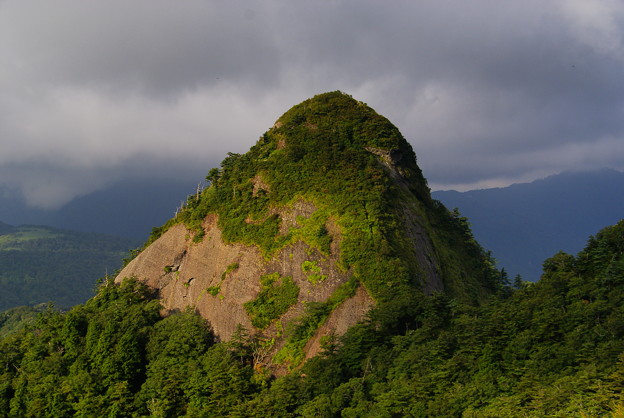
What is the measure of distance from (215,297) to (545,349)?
3684 centimetres

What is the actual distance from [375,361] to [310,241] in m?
17.3

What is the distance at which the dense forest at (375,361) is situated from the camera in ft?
115

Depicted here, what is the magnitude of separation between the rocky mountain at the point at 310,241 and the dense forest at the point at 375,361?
10.5 ft

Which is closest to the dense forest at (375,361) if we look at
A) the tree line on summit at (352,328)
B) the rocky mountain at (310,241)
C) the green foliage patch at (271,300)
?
the tree line on summit at (352,328)

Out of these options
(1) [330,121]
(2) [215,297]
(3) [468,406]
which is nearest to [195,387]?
(2) [215,297]

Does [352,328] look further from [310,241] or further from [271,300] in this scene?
[310,241]

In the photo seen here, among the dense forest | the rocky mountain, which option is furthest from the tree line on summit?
the rocky mountain

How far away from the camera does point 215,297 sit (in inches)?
2317

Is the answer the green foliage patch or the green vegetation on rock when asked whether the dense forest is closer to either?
the green foliage patch

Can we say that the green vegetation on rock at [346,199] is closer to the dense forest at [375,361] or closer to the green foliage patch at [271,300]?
the green foliage patch at [271,300]

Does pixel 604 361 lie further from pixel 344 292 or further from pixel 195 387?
pixel 195 387

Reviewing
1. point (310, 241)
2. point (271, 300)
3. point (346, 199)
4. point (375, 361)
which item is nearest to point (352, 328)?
point (375, 361)

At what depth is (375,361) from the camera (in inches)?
1796

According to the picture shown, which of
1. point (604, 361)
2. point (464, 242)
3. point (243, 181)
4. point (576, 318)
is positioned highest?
point (243, 181)
